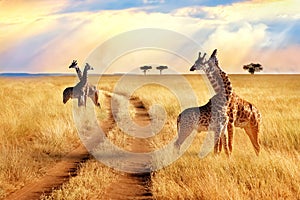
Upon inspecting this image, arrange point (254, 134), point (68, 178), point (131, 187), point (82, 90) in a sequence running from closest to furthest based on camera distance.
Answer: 1. point (131, 187)
2. point (68, 178)
3. point (254, 134)
4. point (82, 90)

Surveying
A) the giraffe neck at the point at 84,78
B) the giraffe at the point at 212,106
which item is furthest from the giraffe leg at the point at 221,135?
the giraffe neck at the point at 84,78

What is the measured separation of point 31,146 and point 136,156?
2536 millimetres

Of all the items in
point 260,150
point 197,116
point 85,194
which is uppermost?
point 197,116

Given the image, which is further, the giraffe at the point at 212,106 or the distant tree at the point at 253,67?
the distant tree at the point at 253,67

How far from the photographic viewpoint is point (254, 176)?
293 inches

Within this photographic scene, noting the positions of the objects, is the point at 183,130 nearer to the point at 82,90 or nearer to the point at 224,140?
the point at 224,140

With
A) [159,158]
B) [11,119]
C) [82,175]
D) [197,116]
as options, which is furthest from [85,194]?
[11,119]

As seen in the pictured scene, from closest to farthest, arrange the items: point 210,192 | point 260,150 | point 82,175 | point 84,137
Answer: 1. point 210,192
2. point 82,175
3. point 260,150
4. point 84,137

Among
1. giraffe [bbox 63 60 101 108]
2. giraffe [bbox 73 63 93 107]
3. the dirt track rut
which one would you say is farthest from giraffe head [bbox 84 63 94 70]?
the dirt track rut

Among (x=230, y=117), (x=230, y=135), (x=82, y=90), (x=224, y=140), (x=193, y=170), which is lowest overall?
(x=193, y=170)

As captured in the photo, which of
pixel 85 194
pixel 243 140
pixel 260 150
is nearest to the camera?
pixel 85 194

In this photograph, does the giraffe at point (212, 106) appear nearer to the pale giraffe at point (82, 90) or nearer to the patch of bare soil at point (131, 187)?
the patch of bare soil at point (131, 187)

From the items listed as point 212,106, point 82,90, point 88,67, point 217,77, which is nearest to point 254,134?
point 212,106

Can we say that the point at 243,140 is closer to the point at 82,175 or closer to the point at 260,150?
the point at 260,150
